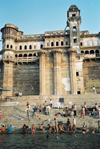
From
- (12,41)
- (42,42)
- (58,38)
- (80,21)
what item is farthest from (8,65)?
(80,21)

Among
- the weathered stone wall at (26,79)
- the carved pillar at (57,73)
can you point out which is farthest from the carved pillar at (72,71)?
the weathered stone wall at (26,79)

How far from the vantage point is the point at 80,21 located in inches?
1865

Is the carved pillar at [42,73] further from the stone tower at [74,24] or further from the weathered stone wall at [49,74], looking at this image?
the stone tower at [74,24]

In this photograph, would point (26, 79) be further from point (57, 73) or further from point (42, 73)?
point (57, 73)

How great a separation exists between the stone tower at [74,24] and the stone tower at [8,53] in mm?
13965

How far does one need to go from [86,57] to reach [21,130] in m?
29.8

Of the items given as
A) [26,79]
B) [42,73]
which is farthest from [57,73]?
[26,79]

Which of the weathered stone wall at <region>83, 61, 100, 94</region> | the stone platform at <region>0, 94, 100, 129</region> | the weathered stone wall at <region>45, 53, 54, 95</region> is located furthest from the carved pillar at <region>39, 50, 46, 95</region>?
the weathered stone wall at <region>83, 61, 100, 94</region>

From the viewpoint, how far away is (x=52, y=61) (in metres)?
36.6

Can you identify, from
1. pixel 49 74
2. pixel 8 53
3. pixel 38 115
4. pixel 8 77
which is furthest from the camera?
pixel 8 53

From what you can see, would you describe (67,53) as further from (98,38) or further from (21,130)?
(21,130)

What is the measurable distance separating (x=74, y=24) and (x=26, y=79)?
58.9ft

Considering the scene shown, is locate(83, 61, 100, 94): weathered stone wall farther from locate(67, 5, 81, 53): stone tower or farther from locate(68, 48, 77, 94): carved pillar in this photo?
locate(68, 48, 77, 94): carved pillar

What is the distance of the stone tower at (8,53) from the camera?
41.4 metres
